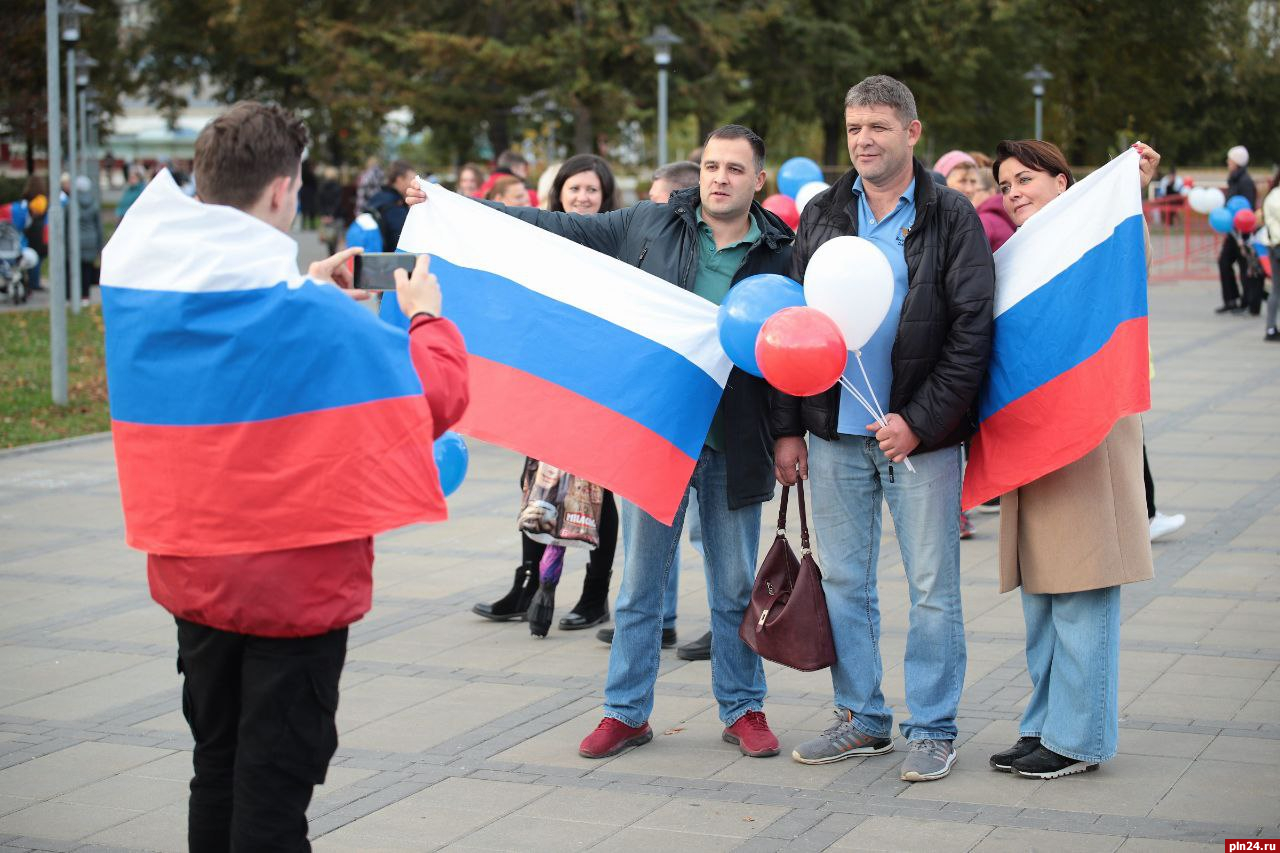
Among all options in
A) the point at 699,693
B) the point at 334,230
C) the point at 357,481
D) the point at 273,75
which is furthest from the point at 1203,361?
the point at 273,75

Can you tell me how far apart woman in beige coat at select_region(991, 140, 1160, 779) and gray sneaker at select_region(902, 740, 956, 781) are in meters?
0.18

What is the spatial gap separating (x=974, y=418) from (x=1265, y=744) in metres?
1.54

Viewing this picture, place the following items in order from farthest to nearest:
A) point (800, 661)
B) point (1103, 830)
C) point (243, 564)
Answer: point (800, 661) < point (1103, 830) < point (243, 564)

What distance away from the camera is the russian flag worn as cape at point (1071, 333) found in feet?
16.8

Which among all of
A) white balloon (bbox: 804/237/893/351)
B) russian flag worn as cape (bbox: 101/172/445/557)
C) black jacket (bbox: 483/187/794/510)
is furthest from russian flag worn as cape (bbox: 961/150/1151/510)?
Answer: russian flag worn as cape (bbox: 101/172/445/557)

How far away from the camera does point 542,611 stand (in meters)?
7.38

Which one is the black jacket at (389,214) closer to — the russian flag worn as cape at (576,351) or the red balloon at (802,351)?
the russian flag worn as cape at (576,351)

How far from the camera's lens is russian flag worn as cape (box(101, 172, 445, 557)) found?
3436mm

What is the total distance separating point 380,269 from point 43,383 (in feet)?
45.5

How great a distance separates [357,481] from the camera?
11.6 feet

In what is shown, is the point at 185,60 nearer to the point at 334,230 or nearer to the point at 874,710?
the point at 334,230

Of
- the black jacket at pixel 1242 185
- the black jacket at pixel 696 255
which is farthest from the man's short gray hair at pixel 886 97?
the black jacket at pixel 1242 185

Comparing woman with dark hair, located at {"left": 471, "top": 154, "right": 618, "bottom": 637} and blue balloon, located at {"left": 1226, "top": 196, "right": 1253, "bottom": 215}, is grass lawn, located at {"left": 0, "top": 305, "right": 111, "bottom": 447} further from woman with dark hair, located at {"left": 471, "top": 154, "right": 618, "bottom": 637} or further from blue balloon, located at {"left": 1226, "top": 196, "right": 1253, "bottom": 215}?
blue balloon, located at {"left": 1226, "top": 196, "right": 1253, "bottom": 215}

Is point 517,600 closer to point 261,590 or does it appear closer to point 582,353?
point 582,353
